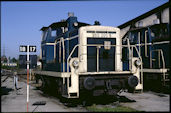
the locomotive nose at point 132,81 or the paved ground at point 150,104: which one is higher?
the locomotive nose at point 132,81

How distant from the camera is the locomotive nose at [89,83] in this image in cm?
720

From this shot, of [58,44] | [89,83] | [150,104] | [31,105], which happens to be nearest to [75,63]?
[89,83]

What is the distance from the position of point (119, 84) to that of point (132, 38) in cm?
563

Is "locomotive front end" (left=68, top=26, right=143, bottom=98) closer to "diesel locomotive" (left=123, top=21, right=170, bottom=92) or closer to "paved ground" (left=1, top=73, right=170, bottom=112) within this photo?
"paved ground" (left=1, top=73, right=170, bottom=112)

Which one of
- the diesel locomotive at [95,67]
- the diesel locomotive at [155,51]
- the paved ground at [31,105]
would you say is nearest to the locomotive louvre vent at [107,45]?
the diesel locomotive at [95,67]

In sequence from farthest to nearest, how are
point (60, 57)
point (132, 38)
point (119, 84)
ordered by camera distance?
point (132, 38), point (60, 57), point (119, 84)

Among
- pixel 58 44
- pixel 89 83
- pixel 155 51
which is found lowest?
pixel 89 83

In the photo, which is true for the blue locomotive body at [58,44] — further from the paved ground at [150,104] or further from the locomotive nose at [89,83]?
the paved ground at [150,104]

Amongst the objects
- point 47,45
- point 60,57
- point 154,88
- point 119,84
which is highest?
point 47,45

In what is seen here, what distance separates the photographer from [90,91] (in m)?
7.54

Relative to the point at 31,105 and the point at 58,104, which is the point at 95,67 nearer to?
the point at 58,104

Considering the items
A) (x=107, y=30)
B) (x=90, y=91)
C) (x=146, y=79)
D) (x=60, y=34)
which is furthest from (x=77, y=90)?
(x=146, y=79)

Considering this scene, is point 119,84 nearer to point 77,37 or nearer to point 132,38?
point 77,37

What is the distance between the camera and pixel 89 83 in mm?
7227
